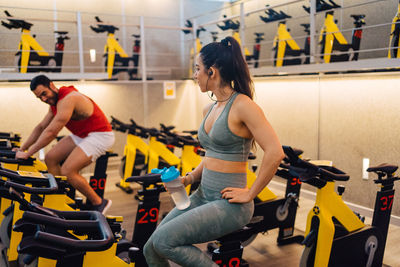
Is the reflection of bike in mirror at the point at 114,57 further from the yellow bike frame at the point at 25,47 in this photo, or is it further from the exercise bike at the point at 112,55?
the yellow bike frame at the point at 25,47

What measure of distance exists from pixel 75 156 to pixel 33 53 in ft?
10.5

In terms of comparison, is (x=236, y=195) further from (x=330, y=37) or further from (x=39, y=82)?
(x=330, y=37)

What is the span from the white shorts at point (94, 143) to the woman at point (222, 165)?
1.99m

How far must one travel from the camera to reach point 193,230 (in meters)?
1.69

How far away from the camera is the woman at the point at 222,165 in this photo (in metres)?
1.69

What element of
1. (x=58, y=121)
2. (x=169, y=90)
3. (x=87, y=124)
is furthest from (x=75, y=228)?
(x=169, y=90)

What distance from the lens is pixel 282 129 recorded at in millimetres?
5332

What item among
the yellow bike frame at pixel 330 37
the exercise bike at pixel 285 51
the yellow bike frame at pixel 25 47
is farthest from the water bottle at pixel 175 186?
the yellow bike frame at pixel 25 47

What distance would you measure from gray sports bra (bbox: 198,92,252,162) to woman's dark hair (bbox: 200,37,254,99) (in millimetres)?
62

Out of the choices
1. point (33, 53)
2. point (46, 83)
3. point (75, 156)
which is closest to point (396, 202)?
point (75, 156)

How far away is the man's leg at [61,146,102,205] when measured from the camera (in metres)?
3.53

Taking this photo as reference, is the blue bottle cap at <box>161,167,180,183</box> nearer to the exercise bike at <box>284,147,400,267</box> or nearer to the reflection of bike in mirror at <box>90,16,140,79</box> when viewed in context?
the exercise bike at <box>284,147,400,267</box>

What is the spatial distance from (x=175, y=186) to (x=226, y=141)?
0.30 meters

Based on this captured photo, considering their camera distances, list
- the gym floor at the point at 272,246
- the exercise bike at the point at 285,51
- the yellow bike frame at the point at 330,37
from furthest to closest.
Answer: the exercise bike at the point at 285,51 → the yellow bike frame at the point at 330,37 → the gym floor at the point at 272,246
